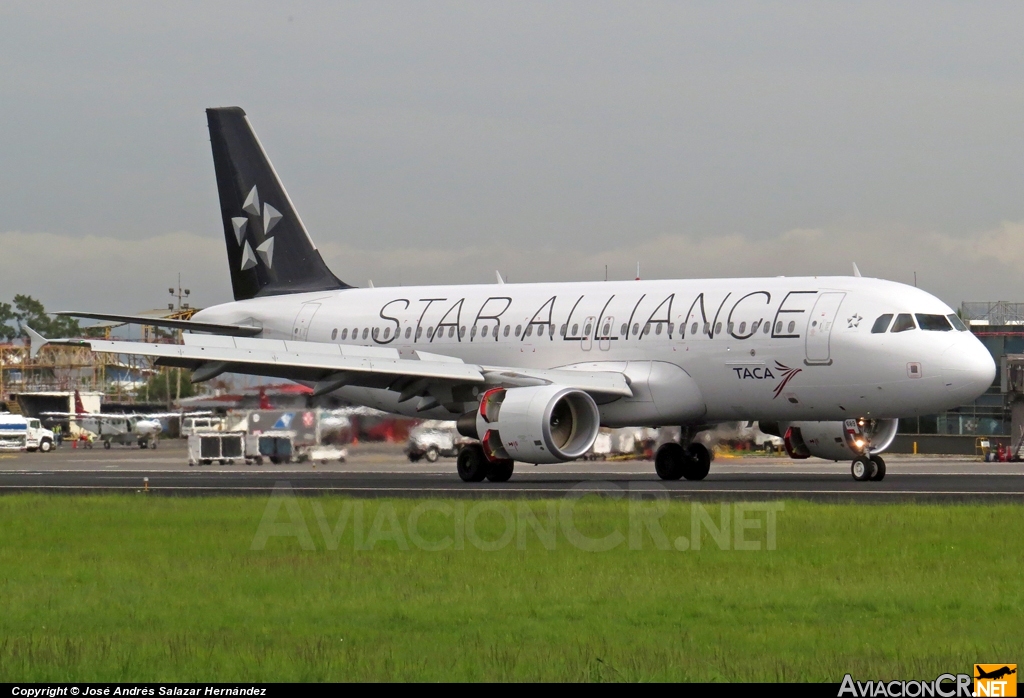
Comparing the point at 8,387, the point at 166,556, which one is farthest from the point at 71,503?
the point at 8,387

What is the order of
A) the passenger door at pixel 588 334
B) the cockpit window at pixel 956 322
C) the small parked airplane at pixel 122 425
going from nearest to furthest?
the cockpit window at pixel 956 322 → the passenger door at pixel 588 334 → the small parked airplane at pixel 122 425

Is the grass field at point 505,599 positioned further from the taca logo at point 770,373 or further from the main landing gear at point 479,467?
the main landing gear at point 479,467

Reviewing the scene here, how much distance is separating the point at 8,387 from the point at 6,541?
101883mm

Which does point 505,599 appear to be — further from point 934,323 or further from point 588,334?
point 588,334

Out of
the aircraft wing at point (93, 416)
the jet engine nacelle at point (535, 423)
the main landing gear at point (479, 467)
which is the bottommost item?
the aircraft wing at point (93, 416)

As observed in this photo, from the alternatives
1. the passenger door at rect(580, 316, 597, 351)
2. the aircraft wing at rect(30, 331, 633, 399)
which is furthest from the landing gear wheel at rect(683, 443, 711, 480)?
the passenger door at rect(580, 316, 597, 351)

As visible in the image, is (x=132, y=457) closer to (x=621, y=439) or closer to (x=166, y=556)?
(x=621, y=439)

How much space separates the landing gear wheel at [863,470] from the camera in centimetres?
3203

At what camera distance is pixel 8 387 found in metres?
116

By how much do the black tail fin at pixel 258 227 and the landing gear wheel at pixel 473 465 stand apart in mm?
10364

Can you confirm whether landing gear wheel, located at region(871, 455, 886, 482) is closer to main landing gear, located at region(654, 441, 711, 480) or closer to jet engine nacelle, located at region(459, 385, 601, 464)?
main landing gear, located at region(654, 441, 711, 480)

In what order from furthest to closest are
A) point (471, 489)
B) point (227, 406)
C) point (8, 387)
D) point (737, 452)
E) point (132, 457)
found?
point (8, 387)
point (132, 457)
point (737, 452)
point (227, 406)
point (471, 489)

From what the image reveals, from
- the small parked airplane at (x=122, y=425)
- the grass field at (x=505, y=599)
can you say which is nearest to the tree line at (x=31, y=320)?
the small parked airplane at (x=122, y=425)

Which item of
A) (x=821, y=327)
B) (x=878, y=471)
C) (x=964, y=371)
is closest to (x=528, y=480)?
(x=821, y=327)
